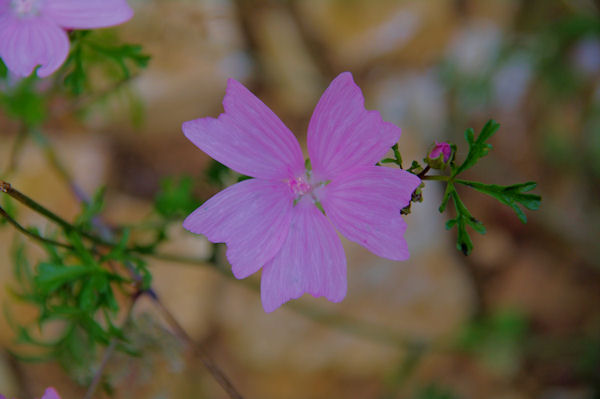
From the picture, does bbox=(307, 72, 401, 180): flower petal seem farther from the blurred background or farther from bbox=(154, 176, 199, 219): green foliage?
the blurred background

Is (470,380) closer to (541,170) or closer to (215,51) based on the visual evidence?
(541,170)

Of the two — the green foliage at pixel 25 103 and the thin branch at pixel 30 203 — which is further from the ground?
the green foliage at pixel 25 103

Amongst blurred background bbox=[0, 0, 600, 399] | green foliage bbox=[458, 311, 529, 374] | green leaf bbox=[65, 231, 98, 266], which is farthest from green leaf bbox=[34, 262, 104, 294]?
green foliage bbox=[458, 311, 529, 374]

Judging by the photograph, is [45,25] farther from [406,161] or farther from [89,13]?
[406,161]

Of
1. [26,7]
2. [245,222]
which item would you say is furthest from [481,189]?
[26,7]

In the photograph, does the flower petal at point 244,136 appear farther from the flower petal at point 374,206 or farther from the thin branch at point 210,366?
the thin branch at point 210,366

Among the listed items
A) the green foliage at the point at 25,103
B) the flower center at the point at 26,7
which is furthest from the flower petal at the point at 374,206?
the green foliage at the point at 25,103
